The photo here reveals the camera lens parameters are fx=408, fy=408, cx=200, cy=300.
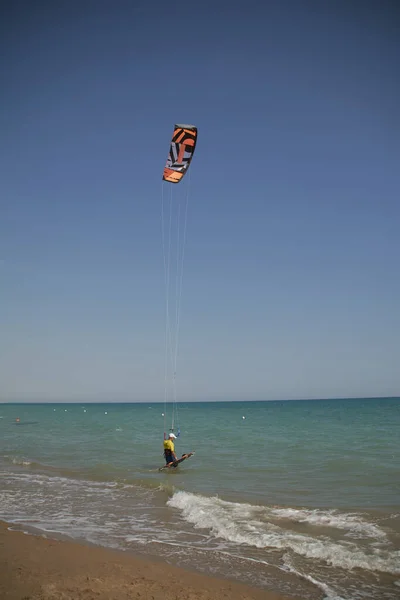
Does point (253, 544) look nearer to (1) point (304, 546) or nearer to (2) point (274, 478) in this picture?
(1) point (304, 546)

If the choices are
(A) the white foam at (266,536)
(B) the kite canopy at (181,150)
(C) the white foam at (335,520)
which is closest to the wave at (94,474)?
(A) the white foam at (266,536)

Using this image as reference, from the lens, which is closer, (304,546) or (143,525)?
(304,546)

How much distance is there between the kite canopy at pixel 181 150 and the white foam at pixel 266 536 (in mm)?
9931

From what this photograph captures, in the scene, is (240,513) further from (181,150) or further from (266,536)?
(181,150)

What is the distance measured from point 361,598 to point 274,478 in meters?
9.15

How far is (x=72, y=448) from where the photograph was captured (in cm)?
2431

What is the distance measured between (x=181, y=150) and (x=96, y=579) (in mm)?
11955

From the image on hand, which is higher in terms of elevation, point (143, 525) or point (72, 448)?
point (143, 525)

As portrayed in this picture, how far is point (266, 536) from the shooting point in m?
8.34

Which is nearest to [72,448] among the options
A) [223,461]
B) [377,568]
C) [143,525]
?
[223,461]

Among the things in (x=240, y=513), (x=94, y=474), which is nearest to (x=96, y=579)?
(x=240, y=513)

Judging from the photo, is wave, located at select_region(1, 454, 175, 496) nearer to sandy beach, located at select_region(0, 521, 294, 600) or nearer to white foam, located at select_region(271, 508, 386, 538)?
white foam, located at select_region(271, 508, 386, 538)


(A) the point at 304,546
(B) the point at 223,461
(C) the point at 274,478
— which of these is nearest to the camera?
(A) the point at 304,546

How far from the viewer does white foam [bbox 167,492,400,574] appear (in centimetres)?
716
